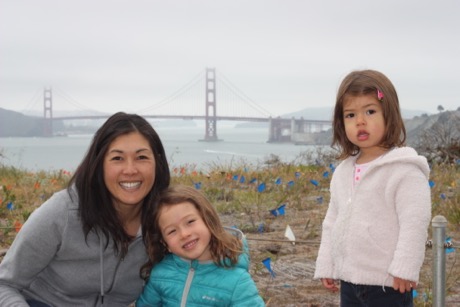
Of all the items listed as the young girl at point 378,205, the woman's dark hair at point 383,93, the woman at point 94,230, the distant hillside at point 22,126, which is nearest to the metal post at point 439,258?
the young girl at point 378,205

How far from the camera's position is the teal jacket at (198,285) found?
2.10 metres

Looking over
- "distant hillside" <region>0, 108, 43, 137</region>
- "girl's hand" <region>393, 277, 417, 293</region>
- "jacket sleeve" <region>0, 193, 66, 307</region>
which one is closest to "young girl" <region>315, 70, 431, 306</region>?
"girl's hand" <region>393, 277, 417, 293</region>

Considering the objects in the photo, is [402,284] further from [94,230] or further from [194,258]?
[94,230]

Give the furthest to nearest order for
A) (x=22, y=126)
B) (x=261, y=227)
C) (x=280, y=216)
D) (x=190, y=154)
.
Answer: (x=22, y=126) < (x=190, y=154) < (x=280, y=216) < (x=261, y=227)

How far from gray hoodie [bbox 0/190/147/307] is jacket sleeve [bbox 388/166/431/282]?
89 centimetres

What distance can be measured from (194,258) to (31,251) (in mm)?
530

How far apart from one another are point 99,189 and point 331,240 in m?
0.81

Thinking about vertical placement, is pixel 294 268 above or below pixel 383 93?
below

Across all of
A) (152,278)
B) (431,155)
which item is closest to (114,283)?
(152,278)

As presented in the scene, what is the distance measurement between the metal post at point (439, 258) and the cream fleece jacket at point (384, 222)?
0.17 metres

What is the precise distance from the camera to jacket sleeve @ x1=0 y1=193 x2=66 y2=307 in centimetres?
207

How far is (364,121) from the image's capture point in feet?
6.86

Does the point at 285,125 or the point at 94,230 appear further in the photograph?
the point at 285,125

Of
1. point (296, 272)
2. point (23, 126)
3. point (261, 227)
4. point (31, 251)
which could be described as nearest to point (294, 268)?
point (296, 272)
